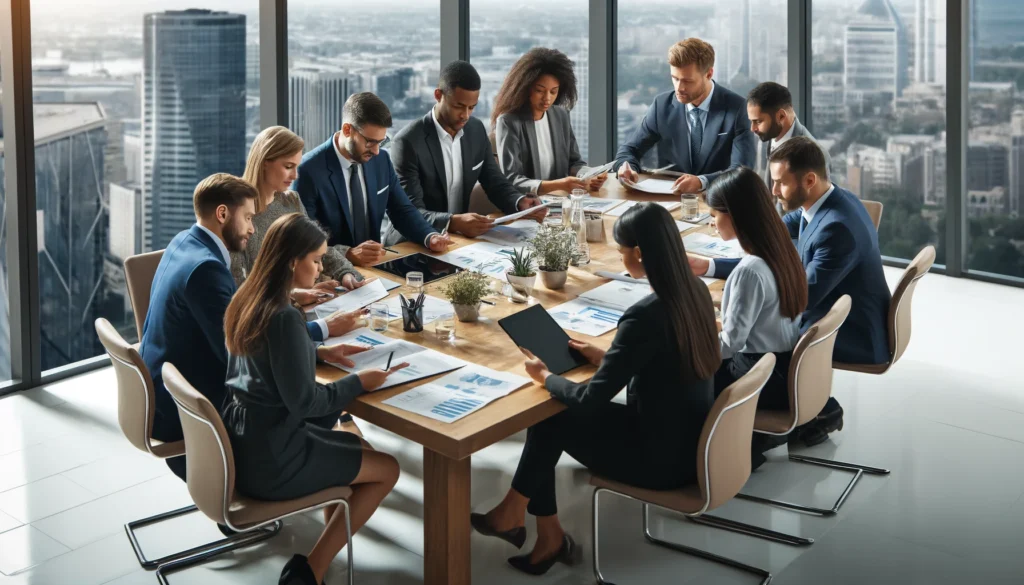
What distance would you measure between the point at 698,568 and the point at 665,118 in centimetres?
306

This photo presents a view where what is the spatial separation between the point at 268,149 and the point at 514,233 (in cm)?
127

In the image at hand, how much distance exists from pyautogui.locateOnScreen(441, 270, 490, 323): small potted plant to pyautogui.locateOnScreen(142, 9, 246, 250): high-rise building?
275 centimetres

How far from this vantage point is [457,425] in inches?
120

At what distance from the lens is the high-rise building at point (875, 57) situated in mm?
7008

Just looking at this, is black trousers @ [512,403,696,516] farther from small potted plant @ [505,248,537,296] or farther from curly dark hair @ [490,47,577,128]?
curly dark hair @ [490,47,577,128]

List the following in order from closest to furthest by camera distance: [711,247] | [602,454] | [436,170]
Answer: [602,454]
[711,247]
[436,170]

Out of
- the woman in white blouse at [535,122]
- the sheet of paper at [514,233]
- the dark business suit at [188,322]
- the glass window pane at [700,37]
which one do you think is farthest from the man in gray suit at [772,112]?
the dark business suit at [188,322]

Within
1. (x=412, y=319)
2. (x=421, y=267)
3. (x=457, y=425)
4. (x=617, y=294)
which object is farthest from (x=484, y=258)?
(x=457, y=425)

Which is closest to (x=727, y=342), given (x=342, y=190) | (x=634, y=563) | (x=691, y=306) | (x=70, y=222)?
(x=691, y=306)

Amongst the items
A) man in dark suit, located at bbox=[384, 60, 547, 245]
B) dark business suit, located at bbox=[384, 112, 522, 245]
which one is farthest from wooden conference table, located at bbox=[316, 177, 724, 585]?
dark business suit, located at bbox=[384, 112, 522, 245]

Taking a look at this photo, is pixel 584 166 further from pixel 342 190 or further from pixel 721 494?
pixel 721 494

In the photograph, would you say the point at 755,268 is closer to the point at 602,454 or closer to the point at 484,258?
the point at 602,454

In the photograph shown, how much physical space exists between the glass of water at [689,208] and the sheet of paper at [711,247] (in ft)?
1.03

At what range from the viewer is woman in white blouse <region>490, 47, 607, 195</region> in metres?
5.76
